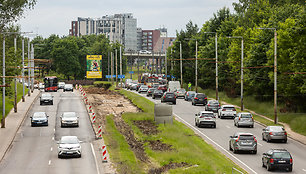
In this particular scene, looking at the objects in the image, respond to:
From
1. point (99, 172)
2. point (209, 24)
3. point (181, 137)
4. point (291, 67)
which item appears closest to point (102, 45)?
point (209, 24)

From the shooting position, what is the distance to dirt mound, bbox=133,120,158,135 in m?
49.4

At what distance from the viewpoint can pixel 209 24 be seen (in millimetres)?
107062

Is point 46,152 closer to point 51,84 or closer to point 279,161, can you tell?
point 279,161

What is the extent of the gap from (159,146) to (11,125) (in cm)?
2169

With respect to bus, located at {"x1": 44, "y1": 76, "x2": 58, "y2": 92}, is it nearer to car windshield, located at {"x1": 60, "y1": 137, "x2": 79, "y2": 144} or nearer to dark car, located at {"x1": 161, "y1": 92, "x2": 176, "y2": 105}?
dark car, located at {"x1": 161, "y1": 92, "x2": 176, "y2": 105}

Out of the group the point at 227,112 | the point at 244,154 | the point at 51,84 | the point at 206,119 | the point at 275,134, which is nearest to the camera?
the point at 244,154

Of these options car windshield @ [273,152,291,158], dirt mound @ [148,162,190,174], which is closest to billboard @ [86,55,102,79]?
dirt mound @ [148,162,190,174]

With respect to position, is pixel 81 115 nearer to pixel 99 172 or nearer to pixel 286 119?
pixel 286 119

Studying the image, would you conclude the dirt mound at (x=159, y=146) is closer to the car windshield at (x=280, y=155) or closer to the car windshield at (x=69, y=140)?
the car windshield at (x=69, y=140)

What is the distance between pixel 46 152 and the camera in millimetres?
39750

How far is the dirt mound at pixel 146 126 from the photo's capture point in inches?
1946

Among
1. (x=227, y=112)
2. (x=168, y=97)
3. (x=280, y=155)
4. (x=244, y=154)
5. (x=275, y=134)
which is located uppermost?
(x=168, y=97)

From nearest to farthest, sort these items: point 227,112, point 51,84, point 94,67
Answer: point 227,112 < point 51,84 < point 94,67

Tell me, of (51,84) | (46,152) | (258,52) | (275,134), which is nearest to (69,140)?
(46,152)
